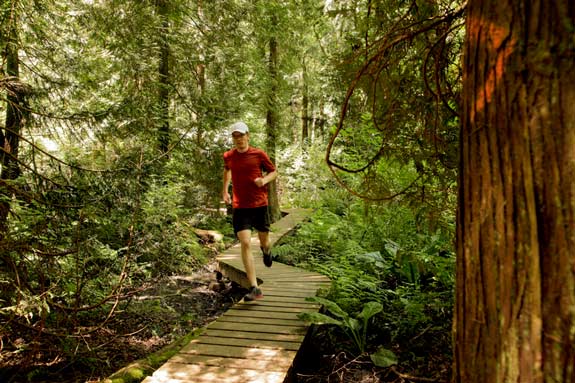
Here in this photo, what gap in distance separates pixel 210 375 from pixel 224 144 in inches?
316

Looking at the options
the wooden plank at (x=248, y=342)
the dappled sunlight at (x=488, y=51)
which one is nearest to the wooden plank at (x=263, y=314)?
the wooden plank at (x=248, y=342)

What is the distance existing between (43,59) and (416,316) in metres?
8.21

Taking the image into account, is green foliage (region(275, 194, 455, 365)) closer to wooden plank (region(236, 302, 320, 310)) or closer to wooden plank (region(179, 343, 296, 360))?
wooden plank (region(236, 302, 320, 310))

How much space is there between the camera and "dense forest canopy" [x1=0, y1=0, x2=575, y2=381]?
288 cm

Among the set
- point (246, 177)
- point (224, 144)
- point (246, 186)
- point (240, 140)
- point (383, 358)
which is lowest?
point (383, 358)

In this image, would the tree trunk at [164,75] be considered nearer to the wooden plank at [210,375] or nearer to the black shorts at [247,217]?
the black shorts at [247,217]

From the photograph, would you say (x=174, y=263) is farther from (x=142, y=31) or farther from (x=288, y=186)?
(x=288, y=186)

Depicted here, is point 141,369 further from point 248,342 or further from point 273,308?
point 273,308

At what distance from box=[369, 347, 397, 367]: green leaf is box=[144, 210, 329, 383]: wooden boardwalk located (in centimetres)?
81

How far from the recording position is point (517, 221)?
1.68 meters

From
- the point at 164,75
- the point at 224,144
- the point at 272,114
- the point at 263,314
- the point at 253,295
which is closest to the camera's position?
the point at 263,314

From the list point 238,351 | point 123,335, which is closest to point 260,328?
point 238,351

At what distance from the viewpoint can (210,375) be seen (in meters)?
3.79

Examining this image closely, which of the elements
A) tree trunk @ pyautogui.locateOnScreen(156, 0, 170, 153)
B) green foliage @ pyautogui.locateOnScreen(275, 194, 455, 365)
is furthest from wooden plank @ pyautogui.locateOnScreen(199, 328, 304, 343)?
tree trunk @ pyautogui.locateOnScreen(156, 0, 170, 153)
